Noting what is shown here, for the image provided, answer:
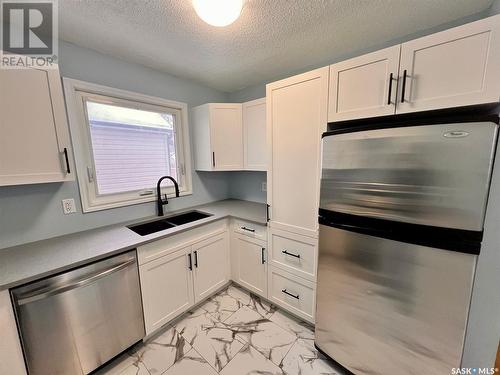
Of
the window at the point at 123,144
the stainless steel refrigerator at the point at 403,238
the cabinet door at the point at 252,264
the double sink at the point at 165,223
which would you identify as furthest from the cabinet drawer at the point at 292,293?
the window at the point at 123,144

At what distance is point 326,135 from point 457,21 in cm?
129

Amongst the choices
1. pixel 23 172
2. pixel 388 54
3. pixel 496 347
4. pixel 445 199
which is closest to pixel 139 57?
pixel 23 172

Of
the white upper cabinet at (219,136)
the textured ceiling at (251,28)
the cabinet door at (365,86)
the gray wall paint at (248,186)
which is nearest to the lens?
the cabinet door at (365,86)

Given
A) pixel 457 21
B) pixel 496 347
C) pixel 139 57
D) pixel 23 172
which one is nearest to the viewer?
pixel 496 347

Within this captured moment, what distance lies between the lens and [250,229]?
6.70 feet

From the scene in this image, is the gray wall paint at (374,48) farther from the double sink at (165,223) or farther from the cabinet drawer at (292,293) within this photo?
the cabinet drawer at (292,293)

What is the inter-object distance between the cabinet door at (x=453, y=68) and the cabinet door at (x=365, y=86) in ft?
0.18

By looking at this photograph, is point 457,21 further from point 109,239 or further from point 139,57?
point 109,239

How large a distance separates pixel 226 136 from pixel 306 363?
2.24 m

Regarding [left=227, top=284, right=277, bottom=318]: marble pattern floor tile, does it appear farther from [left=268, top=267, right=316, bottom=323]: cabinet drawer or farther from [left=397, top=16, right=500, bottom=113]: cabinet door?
[left=397, top=16, right=500, bottom=113]: cabinet door

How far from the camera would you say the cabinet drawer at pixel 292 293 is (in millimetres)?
1676

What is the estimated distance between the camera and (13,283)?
101cm

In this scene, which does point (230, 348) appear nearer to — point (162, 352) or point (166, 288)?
point (162, 352)

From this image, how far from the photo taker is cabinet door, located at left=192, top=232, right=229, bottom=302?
6.38 ft
